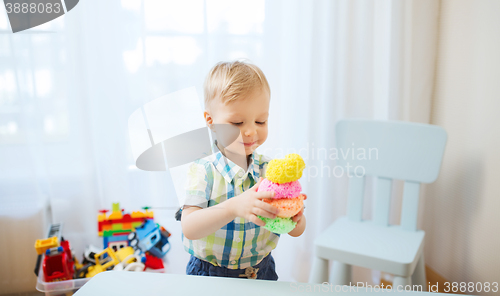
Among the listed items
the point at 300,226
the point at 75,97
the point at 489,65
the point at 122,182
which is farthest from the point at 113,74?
the point at 489,65

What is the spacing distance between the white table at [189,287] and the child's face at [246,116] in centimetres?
24

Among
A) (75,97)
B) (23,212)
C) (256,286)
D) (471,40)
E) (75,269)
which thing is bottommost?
(75,269)

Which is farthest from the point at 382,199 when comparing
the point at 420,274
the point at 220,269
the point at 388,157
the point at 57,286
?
the point at 57,286

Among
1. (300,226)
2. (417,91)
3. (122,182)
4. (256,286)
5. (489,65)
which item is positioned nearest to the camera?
(256,286)

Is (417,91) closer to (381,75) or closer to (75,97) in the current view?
(381,75)

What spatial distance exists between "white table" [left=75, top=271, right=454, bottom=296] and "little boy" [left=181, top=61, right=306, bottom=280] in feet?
0.30

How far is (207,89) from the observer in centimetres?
68

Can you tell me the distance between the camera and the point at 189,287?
497mm

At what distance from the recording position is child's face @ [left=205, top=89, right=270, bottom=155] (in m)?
0.62

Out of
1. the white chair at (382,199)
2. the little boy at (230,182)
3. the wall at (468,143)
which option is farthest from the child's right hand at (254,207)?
the wall at (468,143)

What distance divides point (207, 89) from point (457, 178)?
3.79ft

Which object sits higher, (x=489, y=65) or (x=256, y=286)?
(x=489, y=65)

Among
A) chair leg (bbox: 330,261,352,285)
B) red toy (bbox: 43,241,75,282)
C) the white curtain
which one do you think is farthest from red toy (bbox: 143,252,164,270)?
chair leg (bbox: 330,261,352,285)

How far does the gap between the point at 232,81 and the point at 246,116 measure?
0.07m
